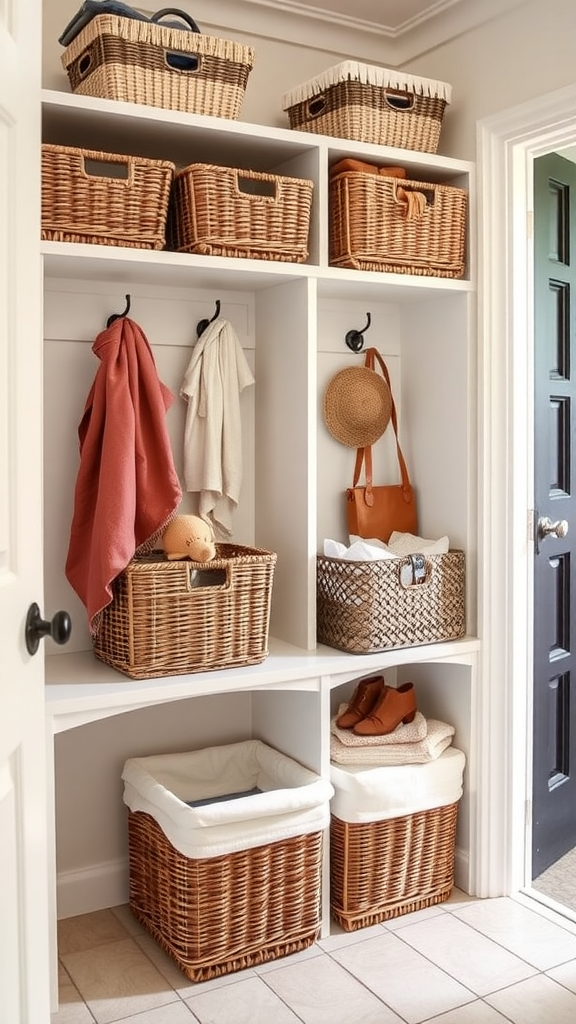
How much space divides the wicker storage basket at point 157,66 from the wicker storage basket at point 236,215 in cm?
17

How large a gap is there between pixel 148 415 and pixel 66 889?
131 cm

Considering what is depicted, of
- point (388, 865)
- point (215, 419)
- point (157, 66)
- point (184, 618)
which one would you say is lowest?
point (388, 865)

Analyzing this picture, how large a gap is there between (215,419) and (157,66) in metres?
0.88

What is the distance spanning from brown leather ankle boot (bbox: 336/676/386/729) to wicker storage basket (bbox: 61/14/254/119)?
1.58 meters

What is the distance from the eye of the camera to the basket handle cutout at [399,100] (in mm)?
2574

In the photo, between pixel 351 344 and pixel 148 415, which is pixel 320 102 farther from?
pixel 148 415

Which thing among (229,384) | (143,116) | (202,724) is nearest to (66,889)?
(202,724)

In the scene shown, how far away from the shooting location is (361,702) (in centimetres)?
277

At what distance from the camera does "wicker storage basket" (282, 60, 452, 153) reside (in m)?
2.51

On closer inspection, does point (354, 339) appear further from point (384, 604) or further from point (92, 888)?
point (92, 888)

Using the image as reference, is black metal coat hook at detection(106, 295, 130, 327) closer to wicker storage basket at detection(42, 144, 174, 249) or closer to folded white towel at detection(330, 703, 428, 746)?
wicker storage basket at detection(42, 144, 174, 249)

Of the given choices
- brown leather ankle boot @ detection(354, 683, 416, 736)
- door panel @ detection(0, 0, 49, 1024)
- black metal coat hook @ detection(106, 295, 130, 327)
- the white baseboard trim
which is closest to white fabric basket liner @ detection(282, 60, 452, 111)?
black metal coat hook @ detection(106, 295, 130, 327)

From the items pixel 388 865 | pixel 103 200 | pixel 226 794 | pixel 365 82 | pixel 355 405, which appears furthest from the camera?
pixel 355 405

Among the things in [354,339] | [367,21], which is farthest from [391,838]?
[367,21]
